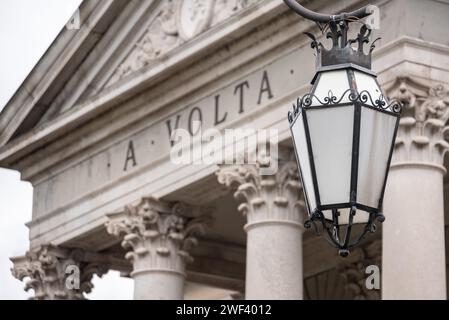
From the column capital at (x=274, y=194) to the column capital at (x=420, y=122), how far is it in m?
3.41

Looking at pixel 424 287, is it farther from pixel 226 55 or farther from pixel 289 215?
pixel 226 55

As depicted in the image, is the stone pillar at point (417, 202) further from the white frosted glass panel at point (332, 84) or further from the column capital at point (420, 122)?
the white frosted glass panel at point (332, 84)

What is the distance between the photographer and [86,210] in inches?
1690

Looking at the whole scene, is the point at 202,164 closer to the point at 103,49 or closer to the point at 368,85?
the point at 103,49

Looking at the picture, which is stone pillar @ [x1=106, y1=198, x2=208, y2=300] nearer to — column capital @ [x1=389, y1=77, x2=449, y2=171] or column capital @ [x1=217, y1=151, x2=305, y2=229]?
column capital @ [x1=217, y1=151, x2=305, y2=229]

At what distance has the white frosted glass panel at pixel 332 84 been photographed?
Result: 54.1 feet

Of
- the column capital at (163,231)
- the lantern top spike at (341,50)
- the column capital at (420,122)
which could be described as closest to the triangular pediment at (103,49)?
the column capital at (163,231)

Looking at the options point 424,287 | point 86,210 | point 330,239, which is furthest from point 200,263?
point 330,239

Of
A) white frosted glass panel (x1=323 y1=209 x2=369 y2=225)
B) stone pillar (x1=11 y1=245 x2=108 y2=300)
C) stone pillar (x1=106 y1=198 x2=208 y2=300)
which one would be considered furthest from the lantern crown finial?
stone pillar (x1=11 y1=245 x2=108 y2=300)

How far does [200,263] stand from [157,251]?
16.4ft

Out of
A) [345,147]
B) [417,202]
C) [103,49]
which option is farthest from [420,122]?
[345,147]

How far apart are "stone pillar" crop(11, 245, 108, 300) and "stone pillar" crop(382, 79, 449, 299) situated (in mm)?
12460

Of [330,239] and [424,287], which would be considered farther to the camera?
[424,287]

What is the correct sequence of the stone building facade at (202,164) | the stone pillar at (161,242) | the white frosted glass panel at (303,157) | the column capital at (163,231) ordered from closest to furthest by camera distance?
the white frosted glass panel at (303,157) < the stone building facade at (202,164) < the stone pillar at (161,242) < the column capital at (163,231)
